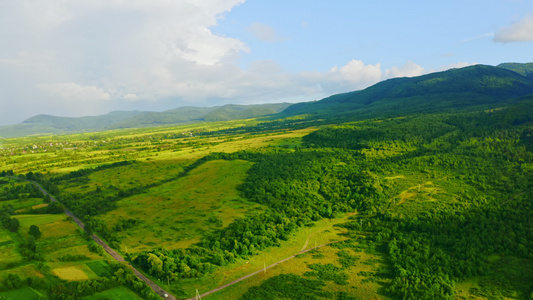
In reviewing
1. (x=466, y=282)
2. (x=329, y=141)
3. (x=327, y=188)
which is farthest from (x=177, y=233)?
(x=329, y=141)

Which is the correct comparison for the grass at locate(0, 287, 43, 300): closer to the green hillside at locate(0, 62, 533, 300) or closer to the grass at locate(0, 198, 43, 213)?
the green hillside at locate(0, 62, 533, 300)

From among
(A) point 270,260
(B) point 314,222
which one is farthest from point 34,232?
(B) point 314,222

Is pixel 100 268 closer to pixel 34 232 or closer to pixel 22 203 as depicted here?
pixel 34 232

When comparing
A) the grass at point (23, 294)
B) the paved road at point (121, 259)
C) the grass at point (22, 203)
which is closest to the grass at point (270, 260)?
the paved road at point (121, 259)

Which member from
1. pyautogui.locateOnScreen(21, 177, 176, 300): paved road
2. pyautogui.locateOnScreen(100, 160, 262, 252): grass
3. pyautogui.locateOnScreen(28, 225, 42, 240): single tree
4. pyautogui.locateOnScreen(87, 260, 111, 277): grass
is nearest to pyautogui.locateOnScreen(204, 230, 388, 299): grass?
pyautogui.locateOnScreen(21, 177, 176, 300): paved road

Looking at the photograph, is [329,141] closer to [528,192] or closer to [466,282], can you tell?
[528,192]
